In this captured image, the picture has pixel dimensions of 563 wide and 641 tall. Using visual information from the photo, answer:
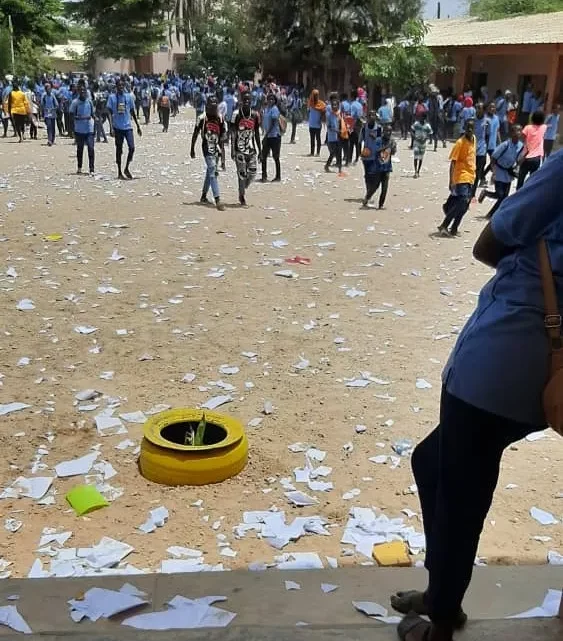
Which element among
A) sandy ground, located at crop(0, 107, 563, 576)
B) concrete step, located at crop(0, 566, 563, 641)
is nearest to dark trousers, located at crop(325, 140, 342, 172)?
sandy ground, located at crop(0, 107, 563, 576)

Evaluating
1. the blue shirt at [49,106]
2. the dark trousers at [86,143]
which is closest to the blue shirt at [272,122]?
the dark trousers at [86,143]

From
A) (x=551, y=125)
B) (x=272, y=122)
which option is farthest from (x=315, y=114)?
(x=551, y=125)

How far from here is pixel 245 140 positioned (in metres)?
11.8


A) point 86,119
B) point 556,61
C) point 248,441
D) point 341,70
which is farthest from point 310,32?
point 248,441

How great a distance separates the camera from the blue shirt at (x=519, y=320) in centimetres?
183

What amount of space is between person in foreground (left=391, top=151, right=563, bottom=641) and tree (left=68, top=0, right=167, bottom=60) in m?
53.4

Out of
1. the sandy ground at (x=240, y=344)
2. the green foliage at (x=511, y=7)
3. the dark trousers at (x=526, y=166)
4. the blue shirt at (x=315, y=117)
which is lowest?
the sandy ground at (x=240, y=344)

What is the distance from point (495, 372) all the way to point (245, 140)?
1040cm

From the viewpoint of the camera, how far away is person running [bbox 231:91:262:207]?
457 inches

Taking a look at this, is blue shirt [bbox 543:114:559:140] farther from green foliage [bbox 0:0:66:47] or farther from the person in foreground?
green foliage [bbox 0:0:66:47]

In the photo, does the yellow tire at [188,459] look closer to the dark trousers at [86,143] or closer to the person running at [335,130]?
the dark trousers at [86,143]

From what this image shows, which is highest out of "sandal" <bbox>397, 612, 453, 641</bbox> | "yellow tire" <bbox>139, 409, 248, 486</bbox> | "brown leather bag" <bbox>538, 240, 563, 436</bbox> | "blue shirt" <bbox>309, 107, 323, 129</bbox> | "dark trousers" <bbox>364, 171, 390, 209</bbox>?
"brown leather bag" <bbox>538, 240, 563, 436</bbox>

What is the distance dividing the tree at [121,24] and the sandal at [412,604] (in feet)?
175

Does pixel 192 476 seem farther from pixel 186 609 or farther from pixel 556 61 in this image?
pixel 556 61
